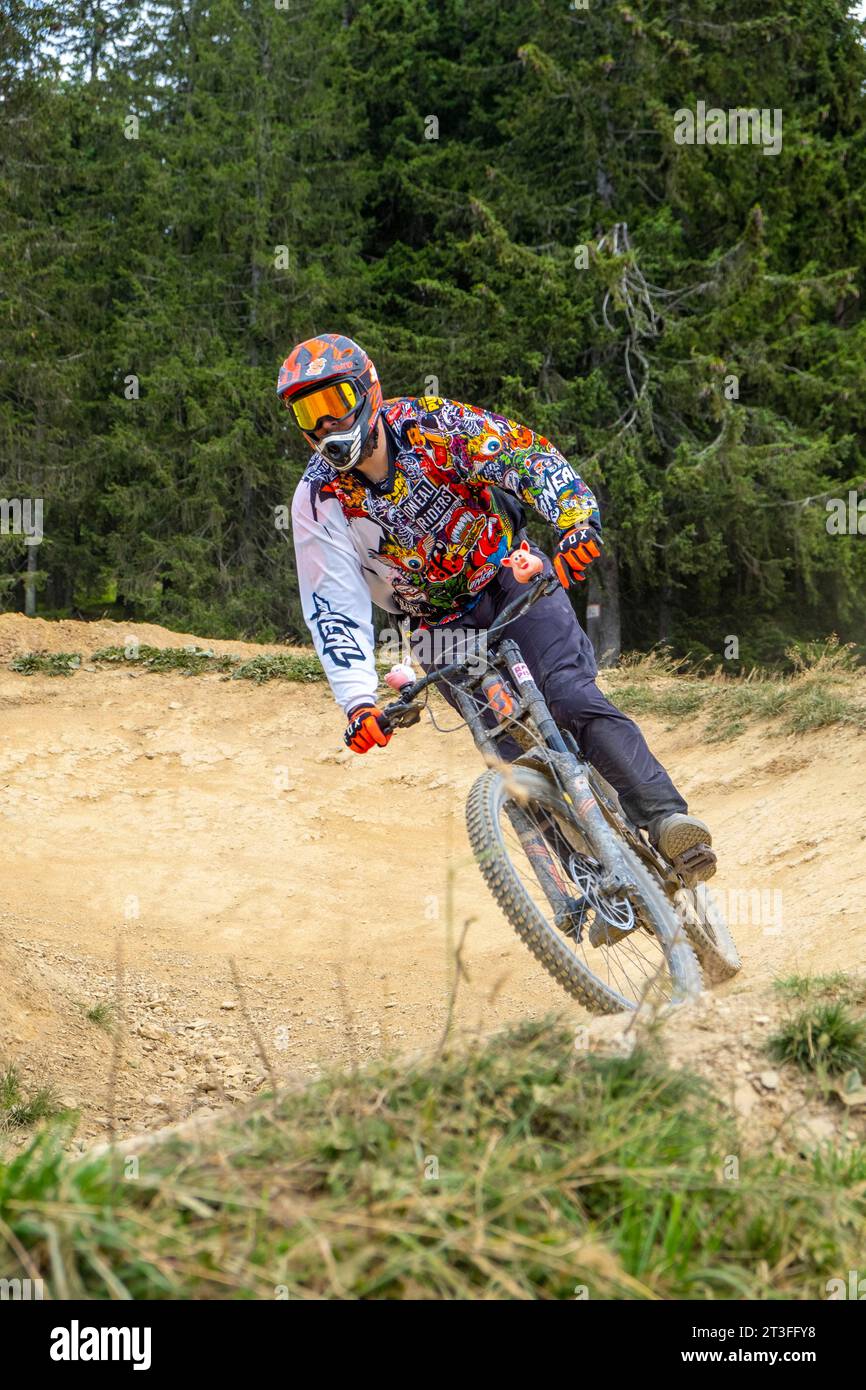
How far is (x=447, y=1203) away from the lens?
6.50 ft

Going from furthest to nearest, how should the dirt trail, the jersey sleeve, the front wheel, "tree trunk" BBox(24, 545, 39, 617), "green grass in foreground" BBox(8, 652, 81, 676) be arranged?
"tree trunk" BBox(24, 545, 39, 617) < "green grass in foreground" BBox(8, 652, 81, 676) < the dirt trail < the jersey sleeve < the front wheel

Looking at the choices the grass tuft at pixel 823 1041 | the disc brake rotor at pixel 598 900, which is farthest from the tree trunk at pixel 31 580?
the grass tuft at pixel 823 1041

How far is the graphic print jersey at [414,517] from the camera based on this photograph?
515 cm

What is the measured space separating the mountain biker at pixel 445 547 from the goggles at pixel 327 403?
1cm

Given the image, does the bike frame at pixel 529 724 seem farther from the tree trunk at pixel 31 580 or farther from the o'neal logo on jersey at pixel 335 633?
the tree trunk at pixel 31 580

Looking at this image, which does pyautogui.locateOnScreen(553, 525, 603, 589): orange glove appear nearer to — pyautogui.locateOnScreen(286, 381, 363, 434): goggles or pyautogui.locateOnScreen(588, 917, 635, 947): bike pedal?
pyautogui.locateOnScreen(286, 381, 363, 434): goggles

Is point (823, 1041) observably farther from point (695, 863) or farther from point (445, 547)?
point (445, 547)

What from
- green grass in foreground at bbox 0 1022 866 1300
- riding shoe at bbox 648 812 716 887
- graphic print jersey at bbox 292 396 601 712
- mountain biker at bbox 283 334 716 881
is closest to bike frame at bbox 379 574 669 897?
mountain biker at bbox 283 334 716 881

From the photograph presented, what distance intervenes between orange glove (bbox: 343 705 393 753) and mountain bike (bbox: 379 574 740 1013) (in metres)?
0.05

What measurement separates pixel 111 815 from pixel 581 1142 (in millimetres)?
9719

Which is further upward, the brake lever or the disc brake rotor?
the brake lever

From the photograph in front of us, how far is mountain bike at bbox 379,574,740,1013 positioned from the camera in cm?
457

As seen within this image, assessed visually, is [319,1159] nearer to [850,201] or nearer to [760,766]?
[760,766]

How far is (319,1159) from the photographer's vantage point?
219cm
